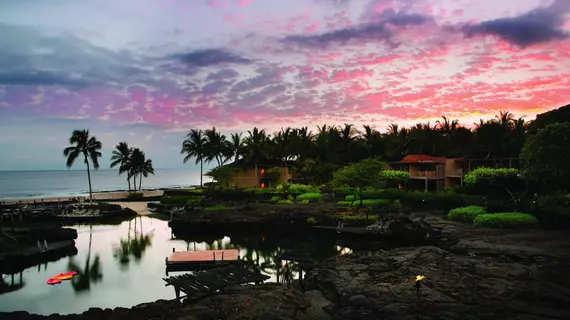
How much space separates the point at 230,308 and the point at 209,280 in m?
3.75

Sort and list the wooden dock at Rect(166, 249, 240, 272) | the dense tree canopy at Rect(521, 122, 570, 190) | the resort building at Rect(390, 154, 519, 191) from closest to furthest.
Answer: the wooden dock at Rect(166, 249, 240, 272), the dense tree canopy at Rect(521, 122, 570, 190), the resort building at Rect(390, 154, 519, 191)

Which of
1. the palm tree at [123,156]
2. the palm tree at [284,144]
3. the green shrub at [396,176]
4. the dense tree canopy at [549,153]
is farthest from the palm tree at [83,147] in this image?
the dense tree canopy at [549,153]

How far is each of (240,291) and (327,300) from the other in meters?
4.06

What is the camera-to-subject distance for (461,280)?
1792 cm

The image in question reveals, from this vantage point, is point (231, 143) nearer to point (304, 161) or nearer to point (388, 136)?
point (304, 161)

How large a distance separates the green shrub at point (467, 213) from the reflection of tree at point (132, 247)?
1043 inches

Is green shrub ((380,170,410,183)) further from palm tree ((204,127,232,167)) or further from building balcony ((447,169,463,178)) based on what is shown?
palm tree ((204,127,232,167))

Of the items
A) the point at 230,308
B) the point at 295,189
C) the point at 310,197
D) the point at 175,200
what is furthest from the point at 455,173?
the point at 230,308

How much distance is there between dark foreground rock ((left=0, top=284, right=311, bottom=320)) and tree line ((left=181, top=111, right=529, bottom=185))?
52.1 meters

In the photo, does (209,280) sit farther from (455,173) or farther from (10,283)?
(455,173)

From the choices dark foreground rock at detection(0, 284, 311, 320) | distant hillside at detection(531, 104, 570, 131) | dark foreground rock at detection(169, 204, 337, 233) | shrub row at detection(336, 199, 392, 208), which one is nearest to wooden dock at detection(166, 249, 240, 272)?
dark foreground rock at detection(0, 284, 311, 320)

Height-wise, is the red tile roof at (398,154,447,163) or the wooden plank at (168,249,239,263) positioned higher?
the red tile roof at (398,154,447,163)

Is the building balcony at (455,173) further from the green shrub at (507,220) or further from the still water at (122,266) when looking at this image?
the still water at (122,266)

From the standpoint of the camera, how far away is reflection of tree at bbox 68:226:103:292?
81.9 ft
